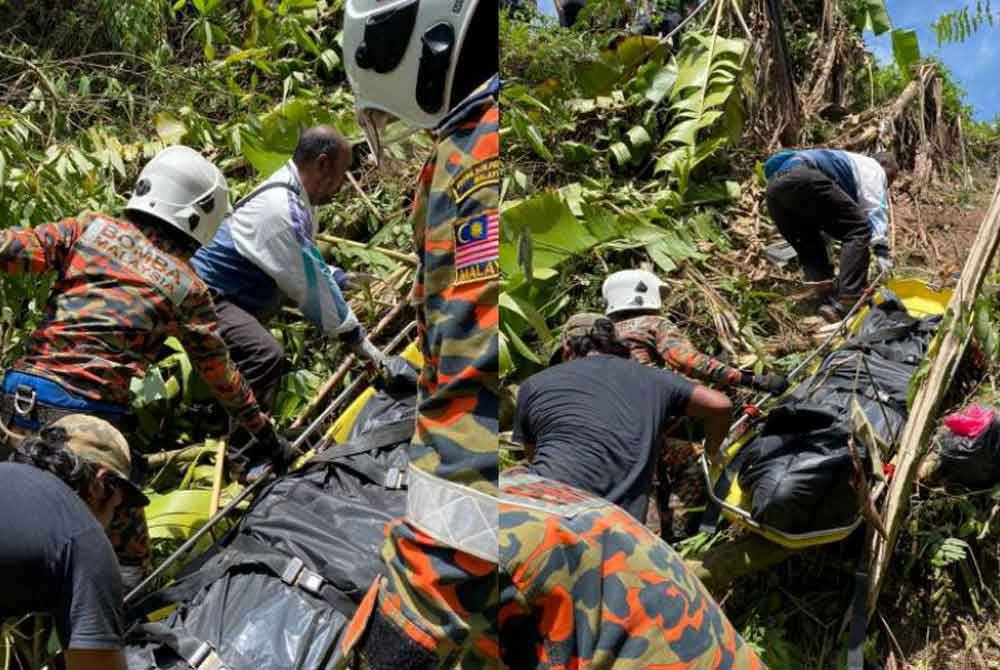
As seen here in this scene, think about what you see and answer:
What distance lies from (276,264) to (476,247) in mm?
2237

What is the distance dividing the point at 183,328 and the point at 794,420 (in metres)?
1.66

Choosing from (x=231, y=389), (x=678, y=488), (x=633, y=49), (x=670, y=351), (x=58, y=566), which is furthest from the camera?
(x=633, y=49)

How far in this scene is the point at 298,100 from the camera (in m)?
4.63

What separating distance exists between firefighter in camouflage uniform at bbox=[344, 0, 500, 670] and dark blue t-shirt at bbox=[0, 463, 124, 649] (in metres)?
0.93

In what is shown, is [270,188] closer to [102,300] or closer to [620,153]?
[102,300]

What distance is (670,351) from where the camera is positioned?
304cm

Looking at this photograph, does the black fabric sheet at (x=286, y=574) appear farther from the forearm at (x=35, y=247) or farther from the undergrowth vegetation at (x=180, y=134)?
the forearm at (x=35, y=247)

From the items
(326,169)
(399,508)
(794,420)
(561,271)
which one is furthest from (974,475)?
(326,169)

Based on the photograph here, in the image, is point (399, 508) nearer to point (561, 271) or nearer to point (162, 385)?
point (561, 271)

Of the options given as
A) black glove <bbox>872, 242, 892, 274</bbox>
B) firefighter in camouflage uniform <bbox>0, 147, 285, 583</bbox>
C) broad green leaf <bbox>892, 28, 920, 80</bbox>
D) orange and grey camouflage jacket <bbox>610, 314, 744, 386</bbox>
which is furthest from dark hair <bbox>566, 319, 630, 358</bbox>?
broad green leaf <bbox>892, 28, 920, 80</bbox>

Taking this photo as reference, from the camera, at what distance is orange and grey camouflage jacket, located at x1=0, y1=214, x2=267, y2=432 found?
96.0 inches

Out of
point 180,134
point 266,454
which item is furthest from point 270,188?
point 180,134

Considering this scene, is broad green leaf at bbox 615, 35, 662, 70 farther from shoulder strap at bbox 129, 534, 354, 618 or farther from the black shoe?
shoulder strap at bbox 129, 534, 354, 618

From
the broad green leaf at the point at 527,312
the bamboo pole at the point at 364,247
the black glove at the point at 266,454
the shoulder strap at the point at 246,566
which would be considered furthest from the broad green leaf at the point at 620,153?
the shoulder strap at the point at 246,566
